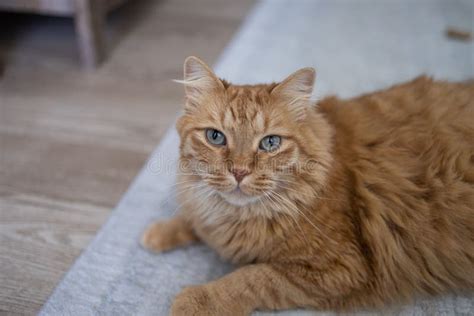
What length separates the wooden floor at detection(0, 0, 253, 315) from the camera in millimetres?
A: 1377

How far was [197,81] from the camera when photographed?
3.71 ft

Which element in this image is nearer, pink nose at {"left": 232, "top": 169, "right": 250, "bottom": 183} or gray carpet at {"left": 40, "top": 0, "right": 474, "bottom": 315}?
pink nose at {"left": 232, "top": 169, "right": 250, "bottom": 183}

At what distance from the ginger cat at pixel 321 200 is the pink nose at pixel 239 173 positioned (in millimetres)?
33

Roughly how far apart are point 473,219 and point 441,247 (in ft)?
0.37

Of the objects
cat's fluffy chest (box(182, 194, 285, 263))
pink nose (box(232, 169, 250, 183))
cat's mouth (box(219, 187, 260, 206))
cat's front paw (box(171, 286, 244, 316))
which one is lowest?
cat's front paw (box(171, 286, 244, 316))

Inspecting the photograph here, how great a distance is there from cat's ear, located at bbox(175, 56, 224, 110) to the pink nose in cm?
25

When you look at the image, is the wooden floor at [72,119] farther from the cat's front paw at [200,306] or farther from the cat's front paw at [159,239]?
the cat's front paw at [200,306]

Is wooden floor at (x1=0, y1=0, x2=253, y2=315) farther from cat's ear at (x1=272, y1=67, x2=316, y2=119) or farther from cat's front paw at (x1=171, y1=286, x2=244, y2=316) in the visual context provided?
cat's ear at (x1=272, y1=67, x2=316, y2=119)

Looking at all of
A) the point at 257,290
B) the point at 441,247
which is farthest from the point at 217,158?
the point at 441,247

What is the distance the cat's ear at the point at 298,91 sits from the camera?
3.51 ft

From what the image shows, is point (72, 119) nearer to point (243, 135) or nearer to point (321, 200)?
point (243, 135)

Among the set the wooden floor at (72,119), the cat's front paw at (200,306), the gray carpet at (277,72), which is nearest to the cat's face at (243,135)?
the cat's front paw at (200,306)

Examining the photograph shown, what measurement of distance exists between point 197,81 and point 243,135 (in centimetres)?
22

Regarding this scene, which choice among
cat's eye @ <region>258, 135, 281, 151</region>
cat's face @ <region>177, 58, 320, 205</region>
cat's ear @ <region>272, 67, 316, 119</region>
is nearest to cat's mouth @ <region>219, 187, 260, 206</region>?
cat's face @ <region>177, 58, 320, 205</region>
